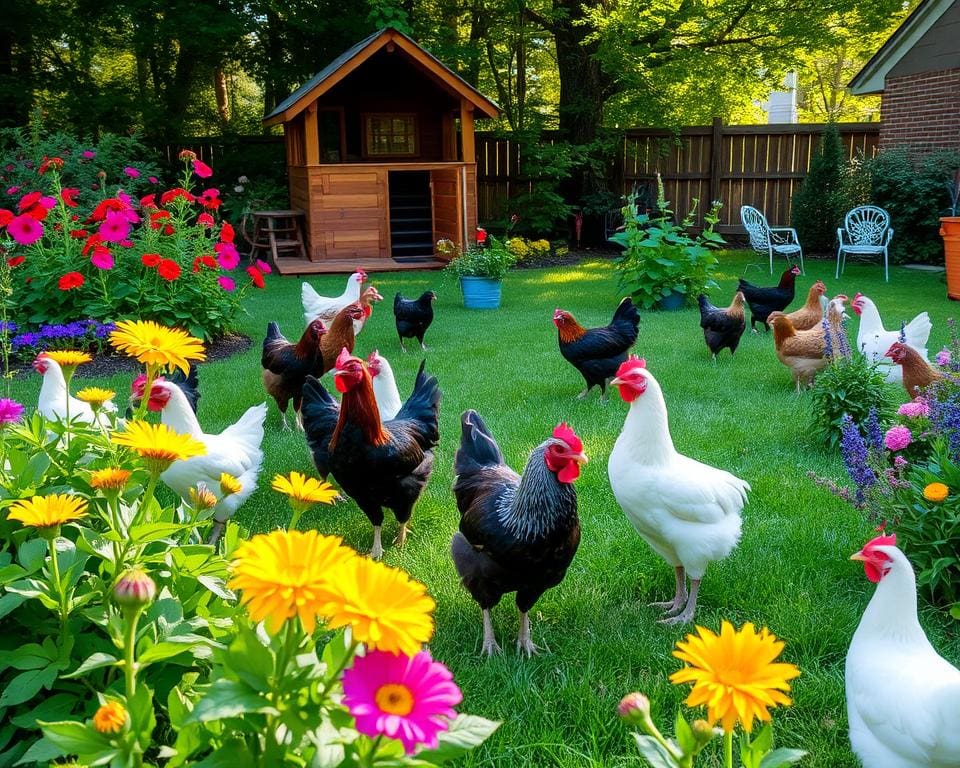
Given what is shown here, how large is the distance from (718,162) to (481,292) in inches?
357

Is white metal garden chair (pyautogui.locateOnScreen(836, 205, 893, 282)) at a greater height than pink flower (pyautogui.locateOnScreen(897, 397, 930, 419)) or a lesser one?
greater

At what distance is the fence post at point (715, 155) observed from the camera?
17.4 m

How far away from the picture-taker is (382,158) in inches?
656

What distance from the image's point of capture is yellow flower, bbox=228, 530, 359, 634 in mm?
959

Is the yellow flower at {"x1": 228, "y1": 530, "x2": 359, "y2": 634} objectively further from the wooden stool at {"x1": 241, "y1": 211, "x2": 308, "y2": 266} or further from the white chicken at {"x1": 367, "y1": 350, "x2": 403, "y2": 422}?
the wooden stool at {"x1": 241, "y1": 211, "x2": 308, "y2": 266}

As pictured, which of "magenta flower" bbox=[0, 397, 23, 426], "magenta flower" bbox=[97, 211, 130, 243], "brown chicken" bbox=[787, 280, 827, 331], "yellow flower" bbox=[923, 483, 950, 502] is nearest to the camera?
"magenta flower" bbox=[0, 397, 23, 426]

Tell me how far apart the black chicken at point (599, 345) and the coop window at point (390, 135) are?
10997 millimetres

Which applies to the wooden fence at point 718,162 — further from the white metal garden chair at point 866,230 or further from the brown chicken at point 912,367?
the brown chicken at point 912,367

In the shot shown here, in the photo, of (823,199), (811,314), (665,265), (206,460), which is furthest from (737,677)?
(823,199)

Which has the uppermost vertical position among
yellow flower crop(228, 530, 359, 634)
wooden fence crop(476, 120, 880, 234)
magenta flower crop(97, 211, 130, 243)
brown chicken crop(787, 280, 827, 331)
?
wooden fence crop(476, 120, 880, 234)

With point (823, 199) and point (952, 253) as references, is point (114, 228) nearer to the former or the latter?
point (952, 253)

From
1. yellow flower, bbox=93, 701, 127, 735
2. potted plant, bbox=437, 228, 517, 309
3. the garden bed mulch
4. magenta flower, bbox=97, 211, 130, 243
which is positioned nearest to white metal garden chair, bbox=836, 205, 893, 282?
potted plant, bbox=437, 228, 517, 309

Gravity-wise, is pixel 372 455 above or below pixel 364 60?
below

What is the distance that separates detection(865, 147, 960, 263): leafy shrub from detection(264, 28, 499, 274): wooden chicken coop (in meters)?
6.96
